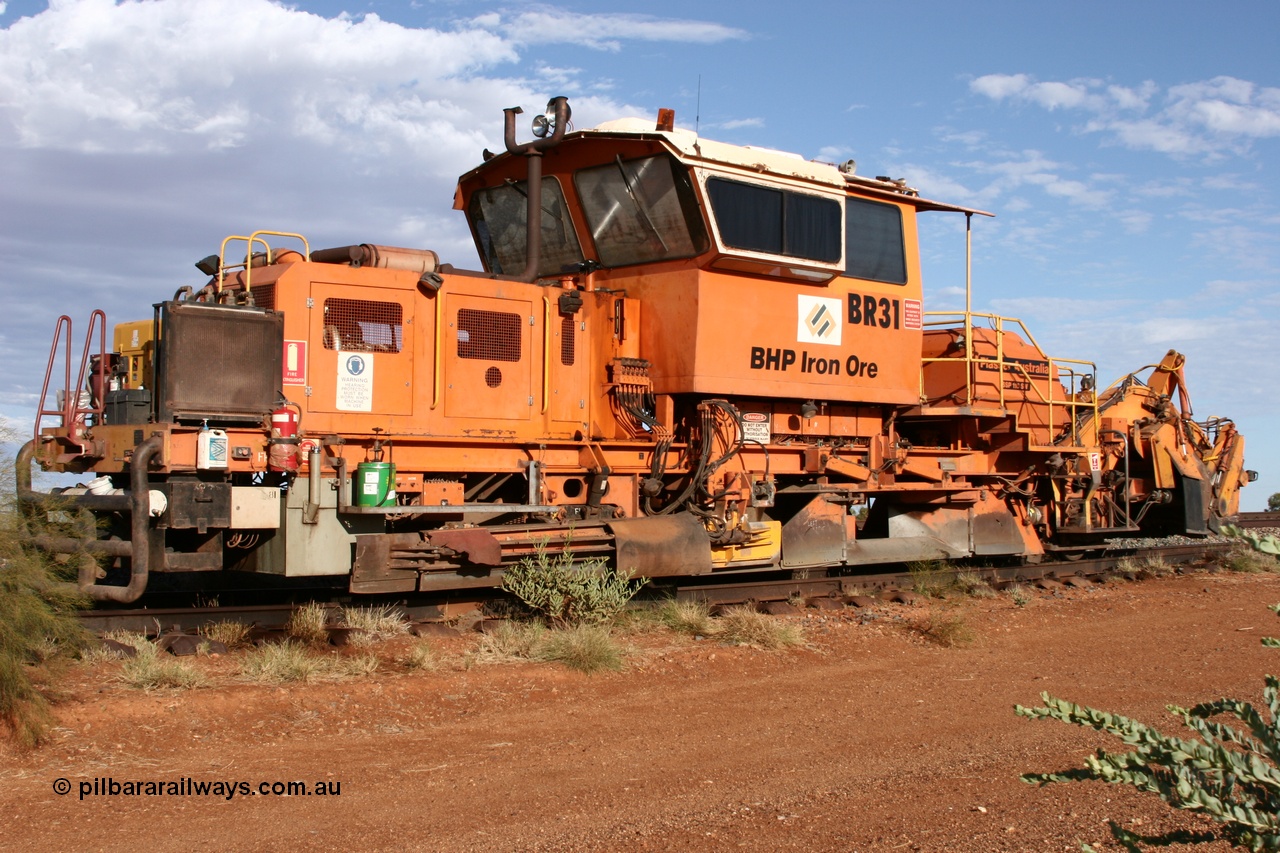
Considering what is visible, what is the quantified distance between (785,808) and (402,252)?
6095 millimetres

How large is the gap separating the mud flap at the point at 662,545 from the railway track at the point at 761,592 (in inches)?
31.4

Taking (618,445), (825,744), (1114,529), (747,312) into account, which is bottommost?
(825,744)

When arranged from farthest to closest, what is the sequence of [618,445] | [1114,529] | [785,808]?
[1114,529]
[618,445]
[785,808]

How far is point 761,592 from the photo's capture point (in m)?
11.0

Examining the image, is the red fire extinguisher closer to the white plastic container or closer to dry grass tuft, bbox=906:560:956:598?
the white plastic container

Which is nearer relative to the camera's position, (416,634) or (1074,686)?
(1074,686)

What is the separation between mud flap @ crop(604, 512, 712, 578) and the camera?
9.26 m

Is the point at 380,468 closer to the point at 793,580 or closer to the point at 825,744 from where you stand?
the point at 825,744

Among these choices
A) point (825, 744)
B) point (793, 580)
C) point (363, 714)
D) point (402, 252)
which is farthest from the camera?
point (793, 580)

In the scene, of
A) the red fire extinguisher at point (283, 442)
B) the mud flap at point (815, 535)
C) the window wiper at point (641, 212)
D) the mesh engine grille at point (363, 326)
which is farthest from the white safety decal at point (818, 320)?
the red fire extinguisher at point (283, 442)

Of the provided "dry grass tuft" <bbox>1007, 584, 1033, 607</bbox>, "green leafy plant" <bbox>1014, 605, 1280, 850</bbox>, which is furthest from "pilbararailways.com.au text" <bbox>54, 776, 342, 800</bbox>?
"dry grass tuft" <bbox>1007, 584, 1033, 607</bbox>

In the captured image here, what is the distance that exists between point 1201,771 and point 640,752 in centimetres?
339

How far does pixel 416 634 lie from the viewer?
8.52 meters

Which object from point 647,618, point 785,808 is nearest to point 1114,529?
point 647,618
